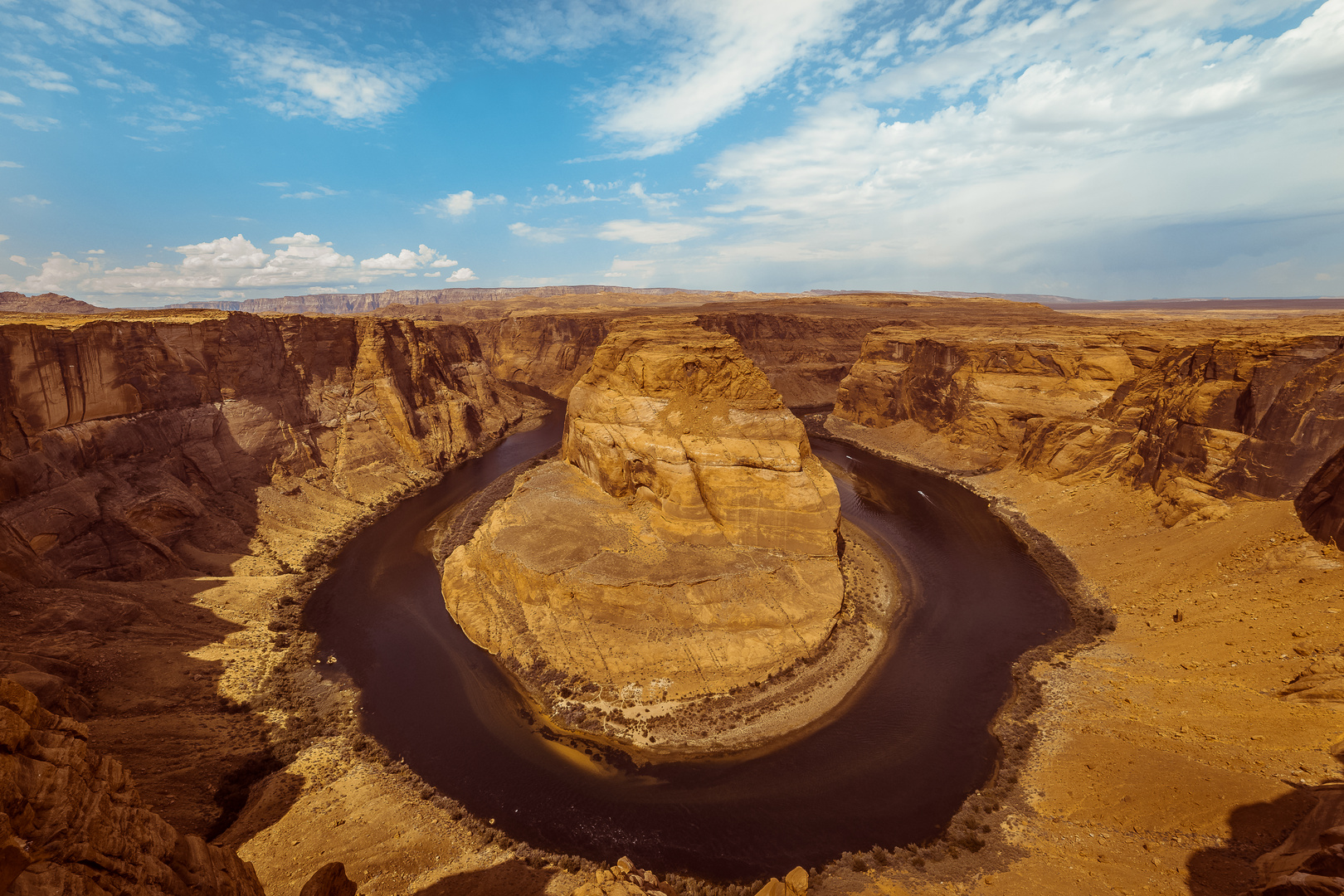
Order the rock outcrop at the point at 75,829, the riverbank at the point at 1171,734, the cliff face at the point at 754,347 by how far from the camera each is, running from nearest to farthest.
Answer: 1. the rock outcrop at the point at 75,829
2. the riverbank at the point at 1171,734
3. the cliff face at the point at 754,347

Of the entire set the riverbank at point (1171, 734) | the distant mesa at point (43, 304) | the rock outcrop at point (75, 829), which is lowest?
the riverbank at point (1171, 734)

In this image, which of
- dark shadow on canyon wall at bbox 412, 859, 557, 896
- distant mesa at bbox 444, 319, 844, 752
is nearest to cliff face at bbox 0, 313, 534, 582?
distant mesa at bbox 444, 319, 844, 752

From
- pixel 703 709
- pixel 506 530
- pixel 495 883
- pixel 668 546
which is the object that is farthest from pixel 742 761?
pixel 506 530

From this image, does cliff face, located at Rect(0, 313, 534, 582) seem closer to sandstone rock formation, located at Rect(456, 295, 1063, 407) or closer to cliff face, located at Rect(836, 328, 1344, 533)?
sandstone rock formation, located at Rect(456, 295, 1063, 407)

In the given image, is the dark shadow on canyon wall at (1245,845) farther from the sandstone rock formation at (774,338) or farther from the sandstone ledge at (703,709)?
the sandstone rock formation at (774,338)

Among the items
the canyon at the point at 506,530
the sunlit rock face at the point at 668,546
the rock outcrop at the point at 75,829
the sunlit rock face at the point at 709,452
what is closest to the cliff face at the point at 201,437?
the canyon at the point at 506,530

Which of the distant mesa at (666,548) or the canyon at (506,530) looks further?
the distant mesa at (666,548)

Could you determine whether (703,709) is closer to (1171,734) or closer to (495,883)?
(495,883)
